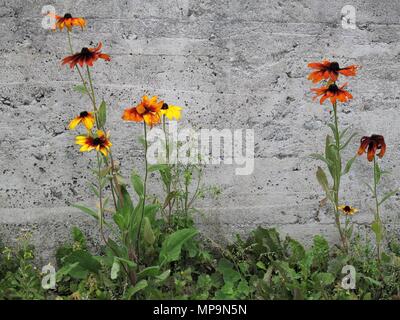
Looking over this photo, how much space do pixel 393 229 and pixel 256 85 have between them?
102 centimetres

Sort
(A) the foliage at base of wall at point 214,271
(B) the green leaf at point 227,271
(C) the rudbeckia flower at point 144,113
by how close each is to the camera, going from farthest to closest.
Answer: (B) the green leaf at point 227,271, (A) the foliage at base of wall at point 214,271, (C) the rudbeckia flower at point 144,113

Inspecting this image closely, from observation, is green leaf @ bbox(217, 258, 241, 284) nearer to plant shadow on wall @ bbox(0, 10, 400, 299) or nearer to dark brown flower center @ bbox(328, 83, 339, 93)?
plant shadow on wall @ bbox(0, 10, 400, 299)

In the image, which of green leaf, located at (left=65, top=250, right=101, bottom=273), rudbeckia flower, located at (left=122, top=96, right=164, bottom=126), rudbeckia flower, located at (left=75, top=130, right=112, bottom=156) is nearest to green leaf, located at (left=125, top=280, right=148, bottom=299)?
green leaf, located at (left=65, top=250, right=101, bottom=273)

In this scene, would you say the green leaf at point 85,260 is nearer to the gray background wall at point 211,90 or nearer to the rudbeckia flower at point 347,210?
the gray background wall at point 211,90

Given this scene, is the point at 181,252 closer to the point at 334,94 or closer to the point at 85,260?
the point at 85,260

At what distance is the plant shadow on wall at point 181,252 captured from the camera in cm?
243

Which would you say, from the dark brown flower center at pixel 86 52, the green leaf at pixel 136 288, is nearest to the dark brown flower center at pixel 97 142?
the dark brown flower center at pixel 86 52

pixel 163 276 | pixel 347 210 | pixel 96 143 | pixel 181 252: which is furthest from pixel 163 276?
pixel 347 210

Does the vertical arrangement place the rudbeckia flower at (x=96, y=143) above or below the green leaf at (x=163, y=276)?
above

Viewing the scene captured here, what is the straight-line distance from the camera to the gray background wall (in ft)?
9.37

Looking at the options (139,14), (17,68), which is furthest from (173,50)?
(17,68)

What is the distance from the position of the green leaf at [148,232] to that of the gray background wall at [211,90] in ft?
1.59

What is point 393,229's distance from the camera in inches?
119

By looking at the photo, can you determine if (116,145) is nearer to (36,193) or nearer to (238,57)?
(36,193)
